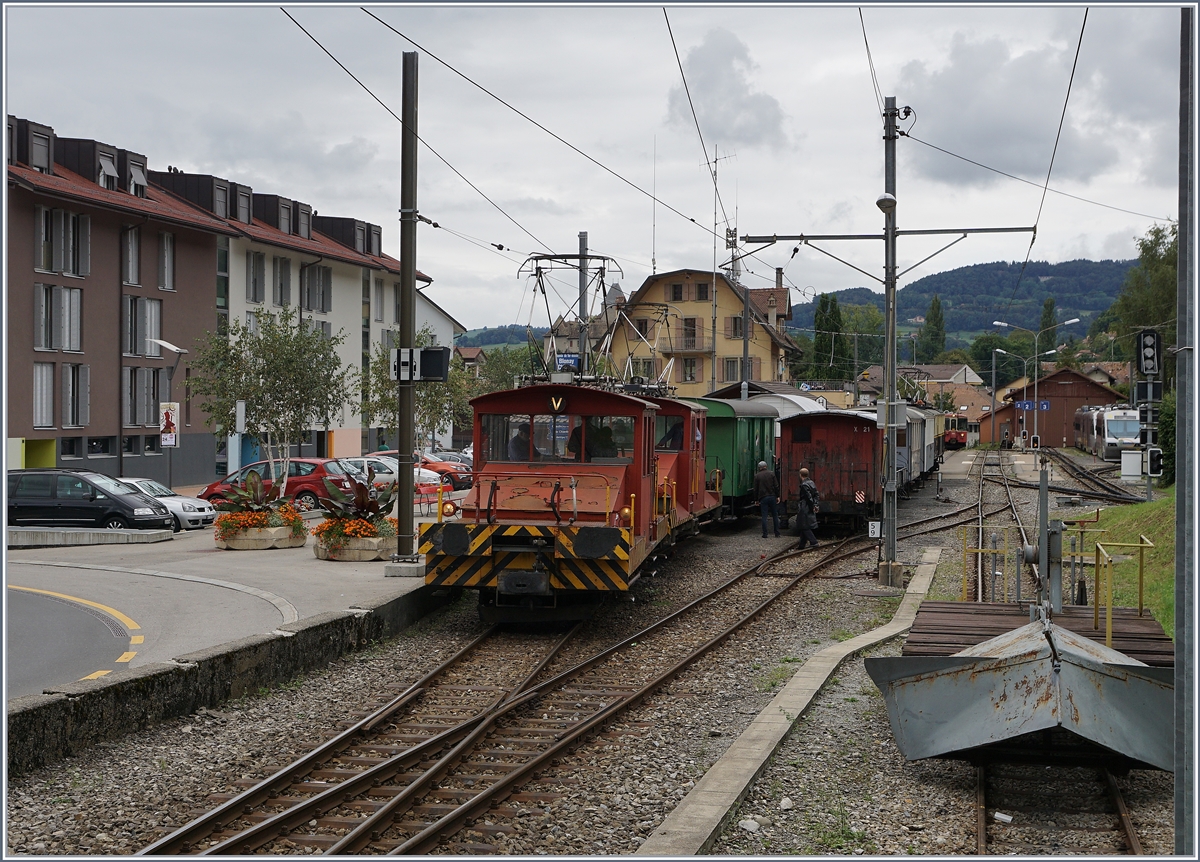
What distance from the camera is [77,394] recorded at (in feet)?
125

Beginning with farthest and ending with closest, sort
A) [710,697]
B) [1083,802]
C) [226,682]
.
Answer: [710,697], [226,682], [1083,802]

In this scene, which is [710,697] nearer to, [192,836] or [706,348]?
[192,836]

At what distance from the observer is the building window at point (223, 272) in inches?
1826

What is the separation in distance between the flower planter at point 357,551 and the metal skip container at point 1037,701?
1056 cm

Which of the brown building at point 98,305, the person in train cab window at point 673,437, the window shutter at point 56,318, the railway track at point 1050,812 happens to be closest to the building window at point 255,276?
the brown building at point 98,305

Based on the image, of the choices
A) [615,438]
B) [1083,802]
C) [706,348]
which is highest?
[706,348]

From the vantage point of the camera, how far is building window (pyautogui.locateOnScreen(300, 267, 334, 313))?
51750 mm

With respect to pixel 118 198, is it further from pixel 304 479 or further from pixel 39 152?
pixel 304 479

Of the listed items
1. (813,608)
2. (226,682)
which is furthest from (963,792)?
(813,608)

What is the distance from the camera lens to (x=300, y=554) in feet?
60.2

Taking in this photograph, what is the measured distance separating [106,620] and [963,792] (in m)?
9.01

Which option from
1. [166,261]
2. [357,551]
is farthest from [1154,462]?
[166,261]

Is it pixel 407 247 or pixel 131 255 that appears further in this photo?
pixel 131 255

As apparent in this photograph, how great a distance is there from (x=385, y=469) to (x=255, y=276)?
756 inches
